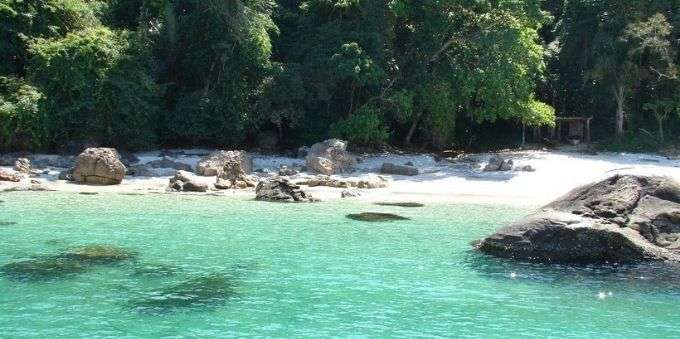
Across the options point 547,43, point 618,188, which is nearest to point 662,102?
point 547,43

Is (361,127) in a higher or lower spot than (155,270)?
higher

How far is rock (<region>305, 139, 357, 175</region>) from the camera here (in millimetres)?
25328

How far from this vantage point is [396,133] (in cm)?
3581

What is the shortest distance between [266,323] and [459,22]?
2487 centimetres

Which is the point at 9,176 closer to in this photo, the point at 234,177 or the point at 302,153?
the point at 234,177

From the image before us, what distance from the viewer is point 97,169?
22594 millimetres

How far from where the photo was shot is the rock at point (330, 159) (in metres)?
25.3

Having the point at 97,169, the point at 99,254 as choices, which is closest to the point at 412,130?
the point at 97,169

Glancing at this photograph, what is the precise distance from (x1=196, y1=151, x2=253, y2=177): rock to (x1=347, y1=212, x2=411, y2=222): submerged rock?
7.37 metres

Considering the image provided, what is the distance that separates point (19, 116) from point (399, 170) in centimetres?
1461

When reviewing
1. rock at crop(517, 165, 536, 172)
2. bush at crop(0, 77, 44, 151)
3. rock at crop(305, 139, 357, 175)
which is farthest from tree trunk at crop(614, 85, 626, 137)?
bush at crop(0, 77, 44, 151)

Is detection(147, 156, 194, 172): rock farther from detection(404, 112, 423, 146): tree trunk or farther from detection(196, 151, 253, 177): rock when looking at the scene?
detection(404, 112, 423, 146): tree trunk

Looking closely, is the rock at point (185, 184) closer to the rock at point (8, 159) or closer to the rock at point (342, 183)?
the rock at point (342, 183)

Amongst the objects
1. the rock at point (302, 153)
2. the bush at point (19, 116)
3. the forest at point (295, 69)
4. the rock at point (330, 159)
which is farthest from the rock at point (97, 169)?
the rock at point (302, 153)
